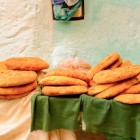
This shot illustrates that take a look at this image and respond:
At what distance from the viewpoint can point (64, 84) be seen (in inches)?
37.7

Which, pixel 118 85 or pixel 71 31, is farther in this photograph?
pixel 71 31

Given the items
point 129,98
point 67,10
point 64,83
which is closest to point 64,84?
point 64,83

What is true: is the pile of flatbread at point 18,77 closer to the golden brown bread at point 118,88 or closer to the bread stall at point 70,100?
the bread stall at point 70,100

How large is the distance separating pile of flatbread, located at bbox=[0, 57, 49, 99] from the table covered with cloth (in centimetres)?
10

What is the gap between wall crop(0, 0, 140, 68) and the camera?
5.01ft

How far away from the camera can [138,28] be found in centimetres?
150

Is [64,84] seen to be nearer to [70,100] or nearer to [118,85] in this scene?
[70,100]

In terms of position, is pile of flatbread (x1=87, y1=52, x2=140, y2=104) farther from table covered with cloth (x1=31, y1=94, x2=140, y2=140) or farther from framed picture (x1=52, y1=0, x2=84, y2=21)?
framed picture (x1=52, y1=0, x2=84, y2=21)

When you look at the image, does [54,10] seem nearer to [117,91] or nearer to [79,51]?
[79,51]

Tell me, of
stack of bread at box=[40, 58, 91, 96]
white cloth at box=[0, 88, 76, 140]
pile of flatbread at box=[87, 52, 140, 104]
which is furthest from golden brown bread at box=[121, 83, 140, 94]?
white cloth at box=[0, 88, 76, 140]

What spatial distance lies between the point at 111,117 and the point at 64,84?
0.67 feet

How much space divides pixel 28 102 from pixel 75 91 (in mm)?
228

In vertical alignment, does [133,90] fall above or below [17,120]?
above

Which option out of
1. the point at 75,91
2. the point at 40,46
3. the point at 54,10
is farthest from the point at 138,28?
the point at 75,91
